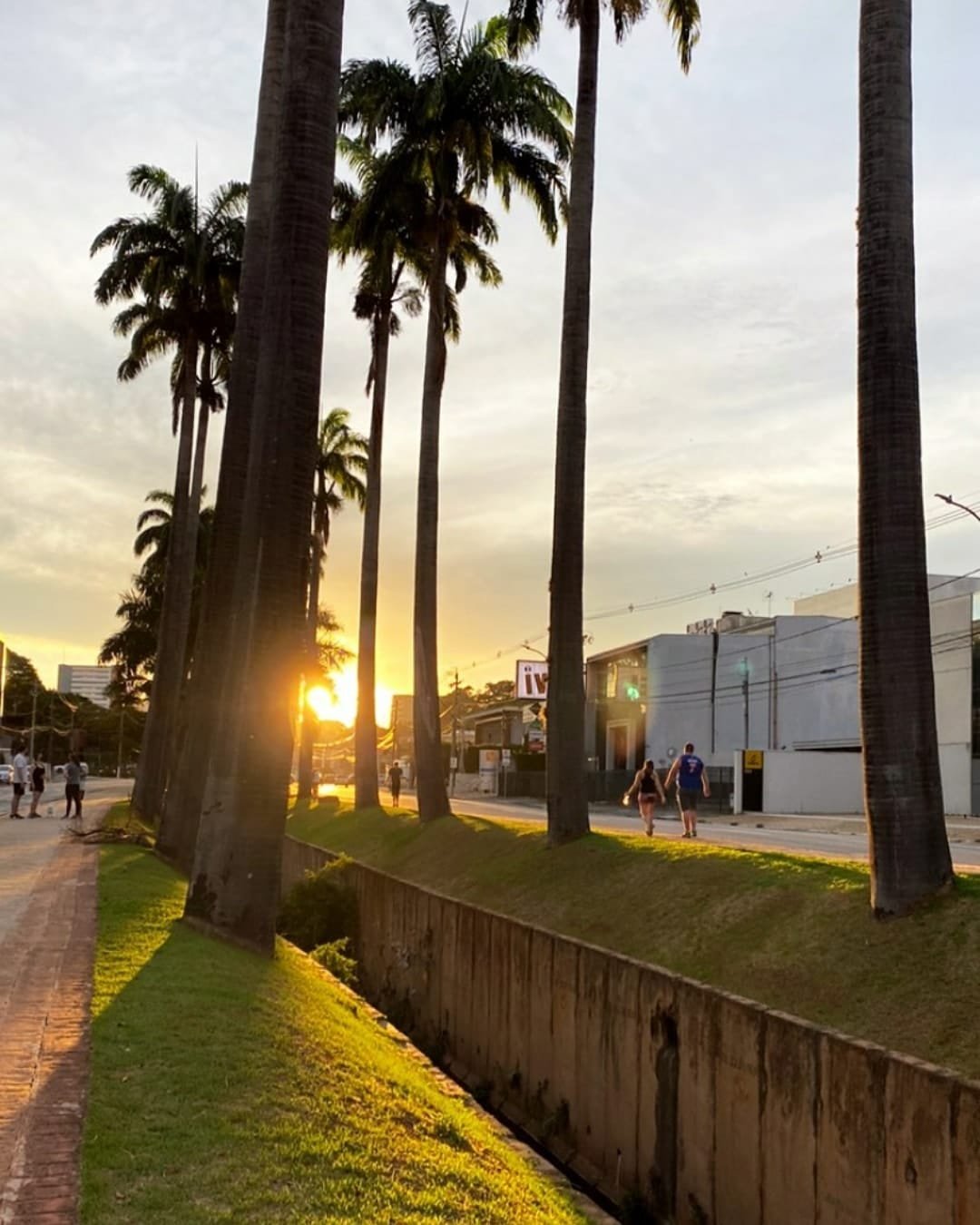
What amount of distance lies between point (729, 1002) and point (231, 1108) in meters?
3.79

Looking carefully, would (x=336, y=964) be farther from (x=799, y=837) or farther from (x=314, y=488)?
(x=799, y=837)

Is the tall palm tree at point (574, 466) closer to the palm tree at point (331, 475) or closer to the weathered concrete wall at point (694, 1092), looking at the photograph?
the weathered concrete wall at point (694, 1092)

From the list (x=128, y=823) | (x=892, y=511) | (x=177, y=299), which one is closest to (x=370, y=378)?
(x=177, y=299)

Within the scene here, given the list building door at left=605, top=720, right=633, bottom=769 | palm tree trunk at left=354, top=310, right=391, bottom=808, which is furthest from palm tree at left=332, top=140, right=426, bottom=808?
building door at left=605, top=720, right=633, bottom=769

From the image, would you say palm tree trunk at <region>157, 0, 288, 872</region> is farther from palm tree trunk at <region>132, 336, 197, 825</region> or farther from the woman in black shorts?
palm tree trunk at <region>132, 336, 197, 825</region>

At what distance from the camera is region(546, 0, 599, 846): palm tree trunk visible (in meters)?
15.8

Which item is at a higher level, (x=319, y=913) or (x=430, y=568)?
(x=430, y=568)

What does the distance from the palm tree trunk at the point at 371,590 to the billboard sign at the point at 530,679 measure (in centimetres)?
4155

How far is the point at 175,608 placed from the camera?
25.3m

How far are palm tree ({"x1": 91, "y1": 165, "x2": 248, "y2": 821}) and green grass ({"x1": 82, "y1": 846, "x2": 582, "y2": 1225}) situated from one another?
649 inches

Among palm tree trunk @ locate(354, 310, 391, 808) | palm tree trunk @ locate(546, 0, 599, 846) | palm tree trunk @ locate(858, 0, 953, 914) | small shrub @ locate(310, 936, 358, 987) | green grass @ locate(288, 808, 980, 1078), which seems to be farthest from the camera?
palm tree trunk @ locate(354, 310, 391, 808)

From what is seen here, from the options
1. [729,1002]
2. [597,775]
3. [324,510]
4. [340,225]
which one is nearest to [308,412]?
[729,1002]

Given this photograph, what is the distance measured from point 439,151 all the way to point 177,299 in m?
9.08

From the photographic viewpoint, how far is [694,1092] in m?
8.42
